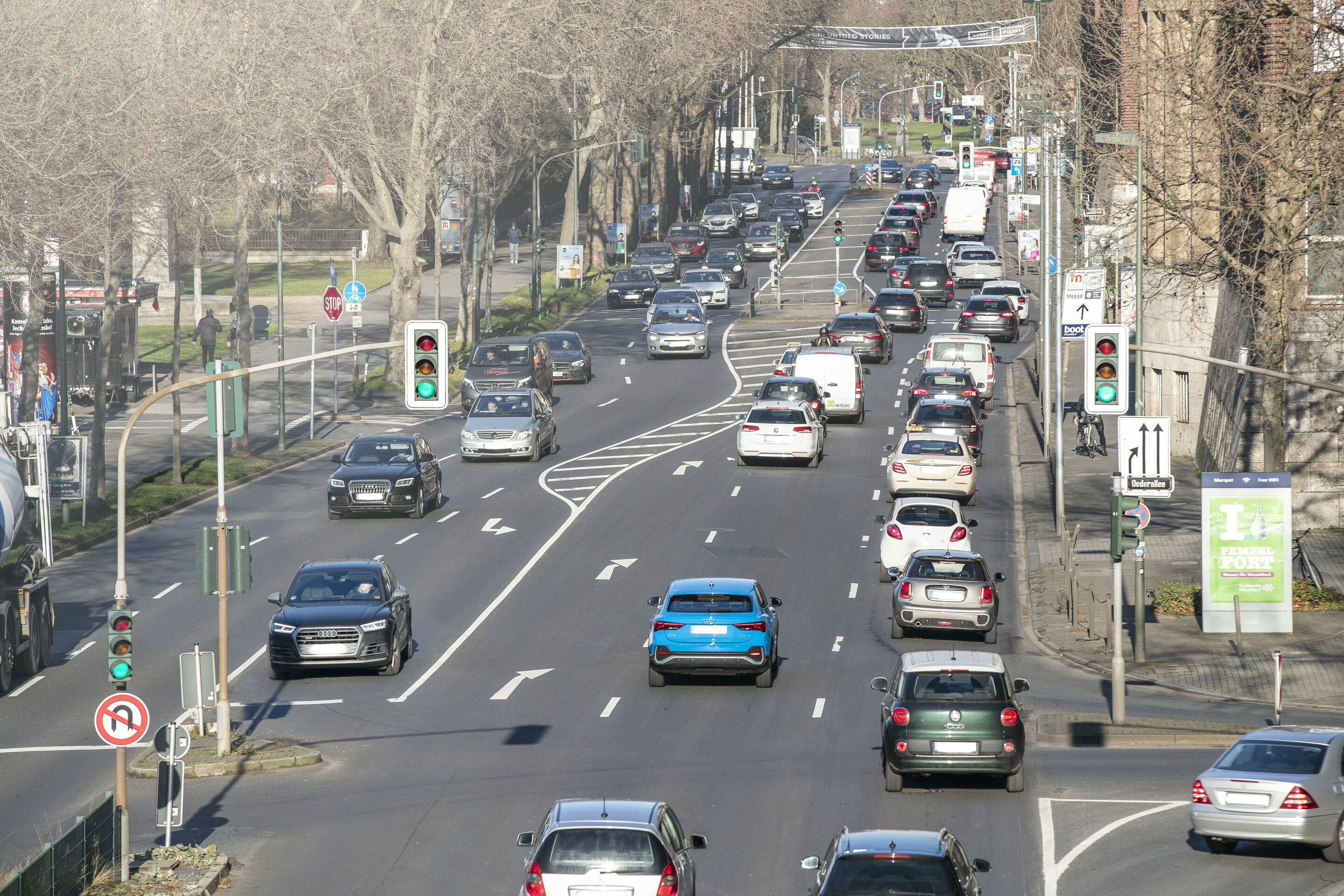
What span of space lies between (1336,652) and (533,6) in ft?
124

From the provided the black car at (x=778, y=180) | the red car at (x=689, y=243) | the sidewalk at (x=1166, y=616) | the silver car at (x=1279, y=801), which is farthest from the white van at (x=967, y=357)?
the black car at (x=778, y=180)

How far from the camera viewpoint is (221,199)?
52.9 meters

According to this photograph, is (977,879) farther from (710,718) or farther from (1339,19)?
(1339,19)

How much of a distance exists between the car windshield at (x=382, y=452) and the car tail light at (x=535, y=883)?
23.6 m

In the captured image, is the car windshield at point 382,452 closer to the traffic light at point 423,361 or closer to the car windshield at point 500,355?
the car windshield at point 500,355

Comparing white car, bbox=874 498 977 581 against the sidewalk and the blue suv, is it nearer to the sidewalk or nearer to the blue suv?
the sidewalk

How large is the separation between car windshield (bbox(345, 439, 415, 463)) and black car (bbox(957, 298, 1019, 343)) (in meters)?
28.4

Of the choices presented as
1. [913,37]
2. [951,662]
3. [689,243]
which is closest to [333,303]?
[951,662]

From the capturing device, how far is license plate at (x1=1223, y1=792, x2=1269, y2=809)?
1675 cm

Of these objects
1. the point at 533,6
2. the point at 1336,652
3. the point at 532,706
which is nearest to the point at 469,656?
the point at 532,706

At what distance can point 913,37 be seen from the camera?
95750 mm

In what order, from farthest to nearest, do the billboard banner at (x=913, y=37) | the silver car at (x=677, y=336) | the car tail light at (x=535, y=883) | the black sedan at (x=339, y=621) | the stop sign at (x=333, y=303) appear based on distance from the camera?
the billboard banner at (x=913, y=37), the silver car at (x=677, y=336), the stop sign at (x=333, y=303), the black sedan at (x=339, y=621), the car tail light at (x=535, y=883)

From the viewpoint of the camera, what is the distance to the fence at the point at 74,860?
13656 mm

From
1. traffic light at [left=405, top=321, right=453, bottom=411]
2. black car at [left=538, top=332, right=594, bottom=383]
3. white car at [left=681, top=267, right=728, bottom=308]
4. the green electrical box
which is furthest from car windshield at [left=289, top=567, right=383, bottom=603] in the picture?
white car at [left=681, top=267, right=728, bottom=308]
